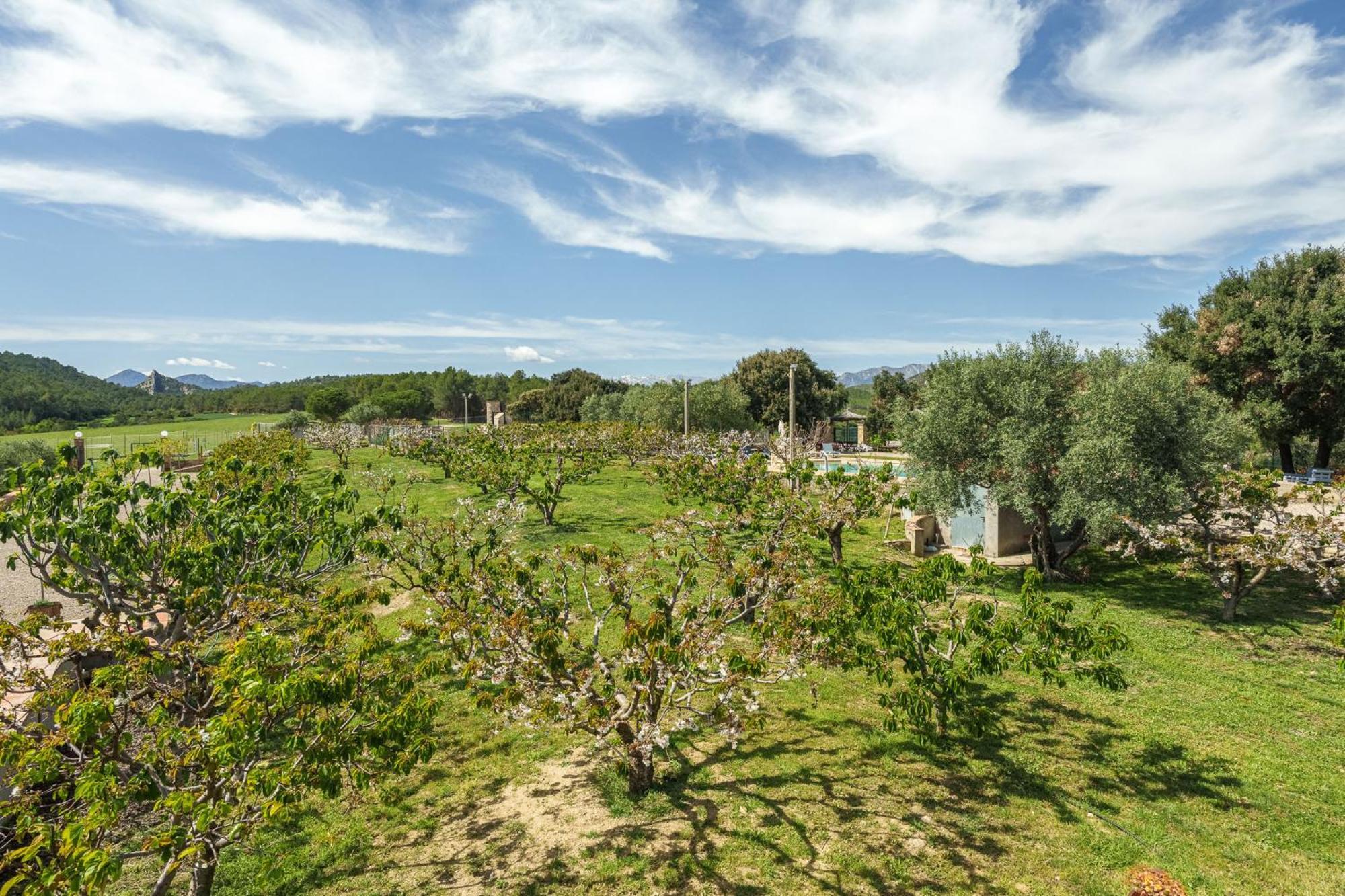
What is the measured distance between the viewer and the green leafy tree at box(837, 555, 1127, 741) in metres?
7.66

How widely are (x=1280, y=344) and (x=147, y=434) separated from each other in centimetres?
10833

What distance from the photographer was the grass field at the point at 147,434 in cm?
5962

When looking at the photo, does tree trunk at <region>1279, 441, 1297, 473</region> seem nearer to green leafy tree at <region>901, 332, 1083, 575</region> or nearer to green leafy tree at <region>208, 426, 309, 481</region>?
green leafy tree at <region>901, 332, 1083, 575</region>

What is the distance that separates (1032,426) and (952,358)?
3466 millimetres

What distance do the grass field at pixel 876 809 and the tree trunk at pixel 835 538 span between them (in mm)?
5955

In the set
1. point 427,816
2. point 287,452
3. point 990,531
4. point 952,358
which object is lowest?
point 427,816

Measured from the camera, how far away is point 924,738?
9383 mm

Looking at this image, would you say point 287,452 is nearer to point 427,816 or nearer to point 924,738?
point 427,816

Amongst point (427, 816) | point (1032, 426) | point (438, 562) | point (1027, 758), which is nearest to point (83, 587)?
point (438, 562)

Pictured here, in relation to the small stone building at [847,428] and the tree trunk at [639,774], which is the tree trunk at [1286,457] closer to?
the small stone building at [847,428]

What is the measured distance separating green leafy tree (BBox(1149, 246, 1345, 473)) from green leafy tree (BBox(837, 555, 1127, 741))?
2851 cm

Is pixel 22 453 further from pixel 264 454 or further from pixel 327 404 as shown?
pixel 327 404

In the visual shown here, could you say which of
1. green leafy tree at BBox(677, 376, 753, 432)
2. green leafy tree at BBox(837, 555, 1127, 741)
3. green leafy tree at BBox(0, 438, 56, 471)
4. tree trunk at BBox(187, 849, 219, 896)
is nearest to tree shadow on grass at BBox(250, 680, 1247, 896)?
green leafy tree at BBox(837, 555, 1127, 741)

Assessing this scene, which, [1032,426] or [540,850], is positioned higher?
[1032,426]
